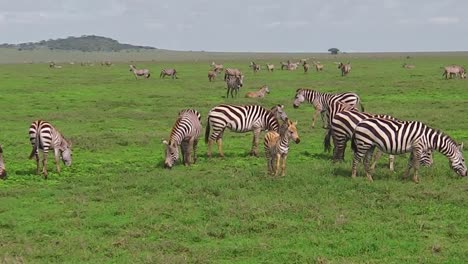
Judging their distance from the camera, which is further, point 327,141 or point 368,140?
point 327,141

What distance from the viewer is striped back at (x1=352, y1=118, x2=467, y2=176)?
37.5 ft

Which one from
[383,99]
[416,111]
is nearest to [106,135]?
[416,111]

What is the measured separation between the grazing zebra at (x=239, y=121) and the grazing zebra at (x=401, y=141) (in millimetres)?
3431

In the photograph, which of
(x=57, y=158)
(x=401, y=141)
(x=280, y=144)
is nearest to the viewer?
(x=401, y=141)

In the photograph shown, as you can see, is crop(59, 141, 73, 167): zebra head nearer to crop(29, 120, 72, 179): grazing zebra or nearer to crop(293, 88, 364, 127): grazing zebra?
crop(29, 120, 72, 179): grazing zebra

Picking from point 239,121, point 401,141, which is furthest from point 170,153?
point 401,141

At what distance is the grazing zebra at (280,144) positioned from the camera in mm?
Result: 11742

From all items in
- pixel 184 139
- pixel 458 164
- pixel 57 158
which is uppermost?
pixel 184 139

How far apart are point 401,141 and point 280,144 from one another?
2.42m

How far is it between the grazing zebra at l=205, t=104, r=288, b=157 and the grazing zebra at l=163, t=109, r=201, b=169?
80cm

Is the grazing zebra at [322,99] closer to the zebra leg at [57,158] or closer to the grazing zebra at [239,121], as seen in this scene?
the grazing zebra at [239,121]

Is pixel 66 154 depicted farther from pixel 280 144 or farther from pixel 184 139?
pixel 280 144

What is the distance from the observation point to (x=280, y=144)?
11.8 meters

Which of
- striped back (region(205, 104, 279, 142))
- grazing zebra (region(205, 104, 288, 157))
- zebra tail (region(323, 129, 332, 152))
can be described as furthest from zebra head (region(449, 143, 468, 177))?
striped back (region(205, 104, 279, 142))
